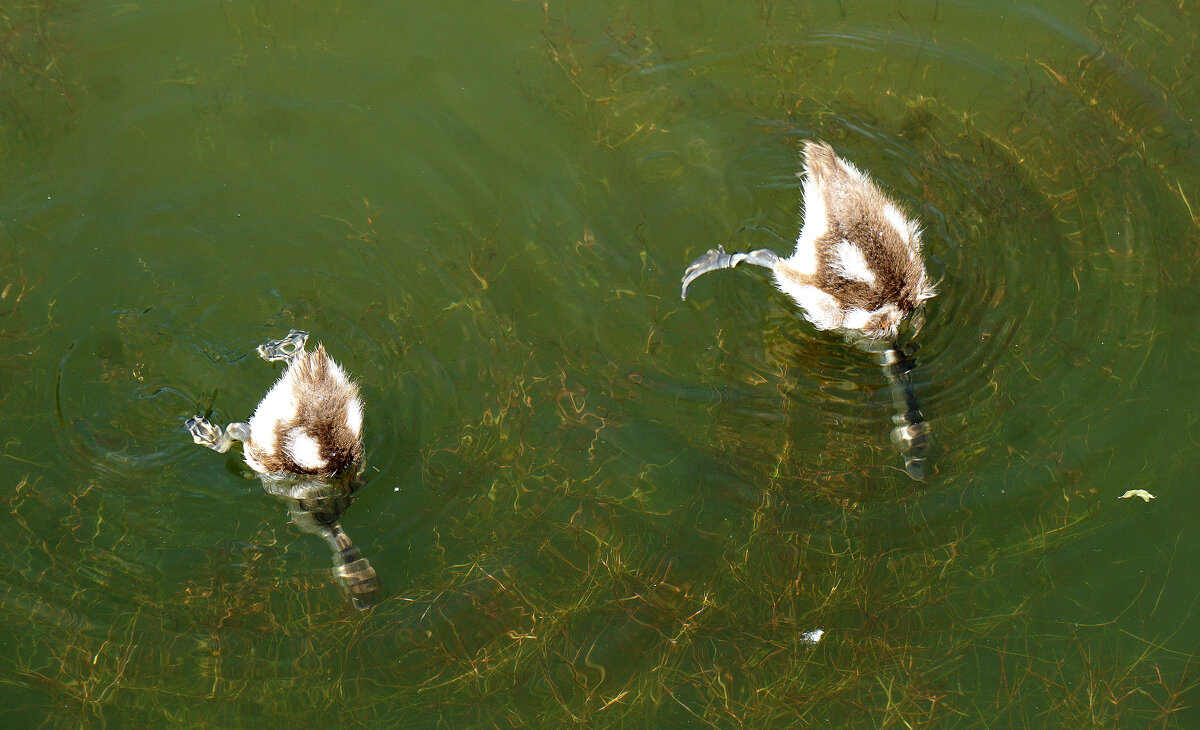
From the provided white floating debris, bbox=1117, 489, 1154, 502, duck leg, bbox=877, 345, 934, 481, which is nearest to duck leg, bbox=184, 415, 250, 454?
duck leg, bbox=877, 345, 934, 481

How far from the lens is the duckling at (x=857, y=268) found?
17.1 feet

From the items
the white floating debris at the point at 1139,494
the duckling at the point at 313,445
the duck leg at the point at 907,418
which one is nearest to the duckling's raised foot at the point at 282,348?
the duckling at the point at 313,445

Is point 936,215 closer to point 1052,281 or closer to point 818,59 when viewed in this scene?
point 1052,281

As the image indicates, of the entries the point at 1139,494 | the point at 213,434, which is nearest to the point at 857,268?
the point at 1139,494

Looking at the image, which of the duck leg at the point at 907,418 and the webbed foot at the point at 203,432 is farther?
the duck leg at the point at 907,418

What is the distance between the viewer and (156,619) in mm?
5215

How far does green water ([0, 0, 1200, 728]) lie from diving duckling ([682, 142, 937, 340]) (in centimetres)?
38

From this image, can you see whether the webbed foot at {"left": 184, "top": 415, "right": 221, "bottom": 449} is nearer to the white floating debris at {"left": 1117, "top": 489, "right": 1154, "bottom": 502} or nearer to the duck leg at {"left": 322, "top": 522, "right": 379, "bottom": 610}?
the duck leg at {"left": 322, "top": 522, "right": 379, "bottom": 610}

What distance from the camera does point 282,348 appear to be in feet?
18.3

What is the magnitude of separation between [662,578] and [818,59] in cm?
Result: 326

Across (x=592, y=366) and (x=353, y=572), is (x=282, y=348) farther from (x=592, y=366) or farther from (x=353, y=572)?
(x=592, y=366)

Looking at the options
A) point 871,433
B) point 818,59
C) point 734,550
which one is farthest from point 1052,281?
point 734,550

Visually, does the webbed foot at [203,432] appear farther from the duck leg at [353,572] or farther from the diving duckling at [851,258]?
the diving duckling at [851,258]

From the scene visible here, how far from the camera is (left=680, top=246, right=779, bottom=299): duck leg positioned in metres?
5.76
